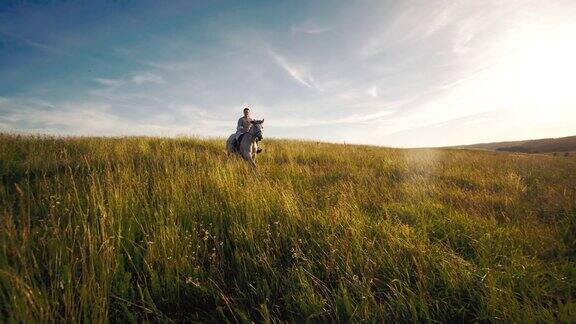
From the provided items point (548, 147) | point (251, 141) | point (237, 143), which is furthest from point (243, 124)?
point (548, 147)

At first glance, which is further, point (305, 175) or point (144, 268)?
point (305, 175)

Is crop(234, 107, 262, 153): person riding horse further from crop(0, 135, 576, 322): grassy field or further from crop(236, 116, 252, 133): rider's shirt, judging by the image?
crop(0, 135, 576, 322): grassy field

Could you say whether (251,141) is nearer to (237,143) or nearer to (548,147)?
(237,143)

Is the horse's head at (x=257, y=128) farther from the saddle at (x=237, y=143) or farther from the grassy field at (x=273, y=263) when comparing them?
the grassy field at (x=273, y=263)

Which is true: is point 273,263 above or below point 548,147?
below

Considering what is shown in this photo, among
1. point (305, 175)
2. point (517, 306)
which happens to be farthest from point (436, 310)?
point (305, 175)

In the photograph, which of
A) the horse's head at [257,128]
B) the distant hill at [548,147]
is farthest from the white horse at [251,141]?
the distant hill at [548,147]

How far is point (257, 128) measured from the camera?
30.0ft

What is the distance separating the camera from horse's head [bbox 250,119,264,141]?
9.08 metres

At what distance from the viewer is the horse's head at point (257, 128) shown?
9.08m

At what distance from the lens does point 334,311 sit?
6.89 ft

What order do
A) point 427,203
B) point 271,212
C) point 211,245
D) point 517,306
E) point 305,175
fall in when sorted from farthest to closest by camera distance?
point 305,175 < point 427,203 < point 271,212 < point 211,245 < point 517,306

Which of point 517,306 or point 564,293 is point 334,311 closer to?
point 517,306

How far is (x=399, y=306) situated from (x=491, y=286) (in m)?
0.72
